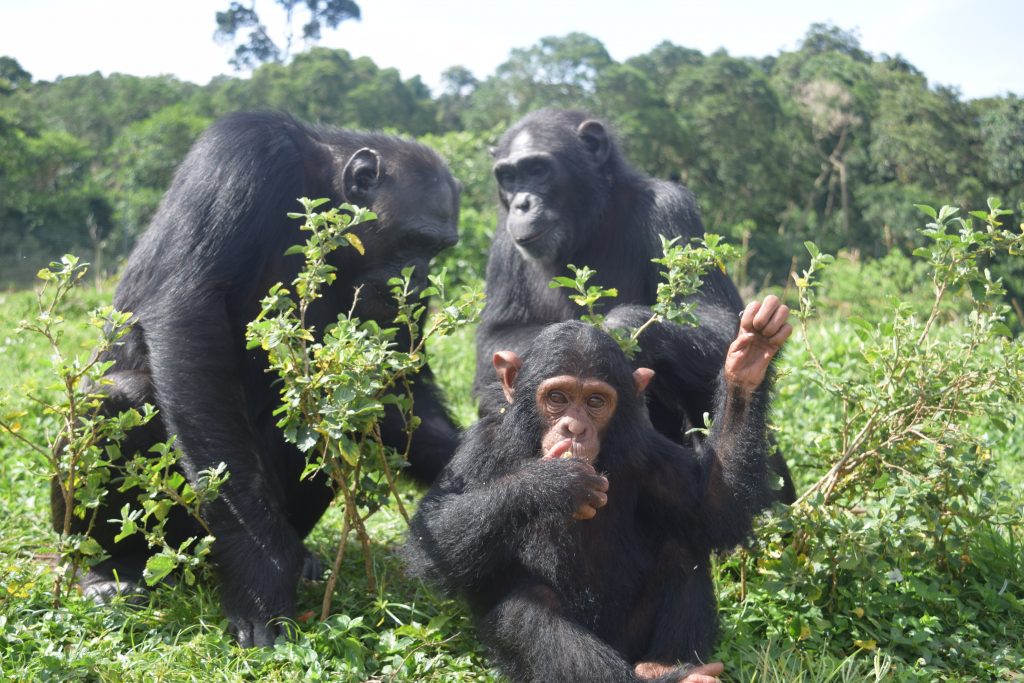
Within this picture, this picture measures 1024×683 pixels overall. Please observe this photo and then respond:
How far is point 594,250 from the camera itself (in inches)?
259

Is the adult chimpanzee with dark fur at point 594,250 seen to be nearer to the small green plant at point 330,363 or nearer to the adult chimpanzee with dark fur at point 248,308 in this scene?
the adult chimpanzee with dark fur at point 248,308

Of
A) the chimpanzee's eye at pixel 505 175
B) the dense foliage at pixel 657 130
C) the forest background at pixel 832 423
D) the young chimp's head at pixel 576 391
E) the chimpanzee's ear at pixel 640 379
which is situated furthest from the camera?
the dense foliage at pixel 657 130

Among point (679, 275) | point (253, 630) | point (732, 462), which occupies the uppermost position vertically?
point (679, 275)

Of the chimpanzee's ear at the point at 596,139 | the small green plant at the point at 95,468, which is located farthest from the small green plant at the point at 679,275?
the chimpanzee's ear at the point at 596,139

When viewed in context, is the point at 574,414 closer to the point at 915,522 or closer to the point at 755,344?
the point at 755,344

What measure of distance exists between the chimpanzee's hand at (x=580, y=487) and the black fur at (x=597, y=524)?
0.01 metres

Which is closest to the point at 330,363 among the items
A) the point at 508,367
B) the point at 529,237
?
the point at 508,367

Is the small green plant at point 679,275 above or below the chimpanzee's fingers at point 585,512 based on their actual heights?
above

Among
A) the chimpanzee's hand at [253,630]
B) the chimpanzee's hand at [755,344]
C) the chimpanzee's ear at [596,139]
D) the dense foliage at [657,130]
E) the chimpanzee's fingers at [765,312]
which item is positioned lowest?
the chimpanzee's hand at [253,630]

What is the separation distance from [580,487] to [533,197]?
3.00 m

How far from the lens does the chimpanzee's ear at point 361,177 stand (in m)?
5.55

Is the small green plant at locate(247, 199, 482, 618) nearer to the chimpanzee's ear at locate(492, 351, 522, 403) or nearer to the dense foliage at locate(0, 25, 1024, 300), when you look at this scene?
the chimpanzee's ear at locate(492, 351, 522, 403)

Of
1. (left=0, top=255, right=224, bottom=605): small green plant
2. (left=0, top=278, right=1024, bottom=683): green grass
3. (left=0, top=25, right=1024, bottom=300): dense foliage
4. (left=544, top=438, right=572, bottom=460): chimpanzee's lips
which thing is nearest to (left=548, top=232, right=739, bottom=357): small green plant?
(left=544, top=438, right=572, bottom=460): chimpanzee's lips

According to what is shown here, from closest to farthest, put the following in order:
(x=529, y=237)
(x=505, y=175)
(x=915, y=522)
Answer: (x=915, y=522), (x=529, y=237), (x=505, y=175)
